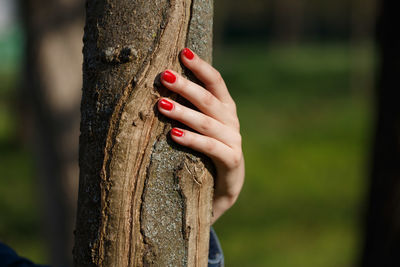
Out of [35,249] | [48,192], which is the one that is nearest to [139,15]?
[48,192]

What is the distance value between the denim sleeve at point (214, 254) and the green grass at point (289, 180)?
3961mm

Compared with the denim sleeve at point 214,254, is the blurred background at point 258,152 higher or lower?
lower

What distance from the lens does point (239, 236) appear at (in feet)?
20.4

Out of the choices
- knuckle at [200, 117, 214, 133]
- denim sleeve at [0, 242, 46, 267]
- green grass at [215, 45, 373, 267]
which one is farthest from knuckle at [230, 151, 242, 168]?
green grass at [215, 45, 373, 267]

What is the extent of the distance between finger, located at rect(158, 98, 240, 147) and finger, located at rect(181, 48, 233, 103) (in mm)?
71

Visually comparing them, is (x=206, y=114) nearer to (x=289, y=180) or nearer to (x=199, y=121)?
(x=199, y=121)

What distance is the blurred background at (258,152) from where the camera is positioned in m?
3.62

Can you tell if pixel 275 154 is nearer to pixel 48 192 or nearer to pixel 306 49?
pixel 48 192

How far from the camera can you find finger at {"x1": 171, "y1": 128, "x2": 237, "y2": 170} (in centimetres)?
110

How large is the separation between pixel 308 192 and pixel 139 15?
6866 millimetres

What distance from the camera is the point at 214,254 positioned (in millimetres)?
1473

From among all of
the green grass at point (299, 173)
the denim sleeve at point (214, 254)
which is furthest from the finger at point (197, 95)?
the green grass at point (299, 173)

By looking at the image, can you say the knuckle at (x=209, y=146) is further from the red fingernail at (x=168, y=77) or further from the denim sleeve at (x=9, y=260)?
the denim sleeve at (x=9, y=260)

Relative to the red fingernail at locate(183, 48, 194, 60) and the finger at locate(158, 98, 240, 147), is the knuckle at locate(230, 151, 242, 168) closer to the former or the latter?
the finger at locate(158, 98, 240, 147)
